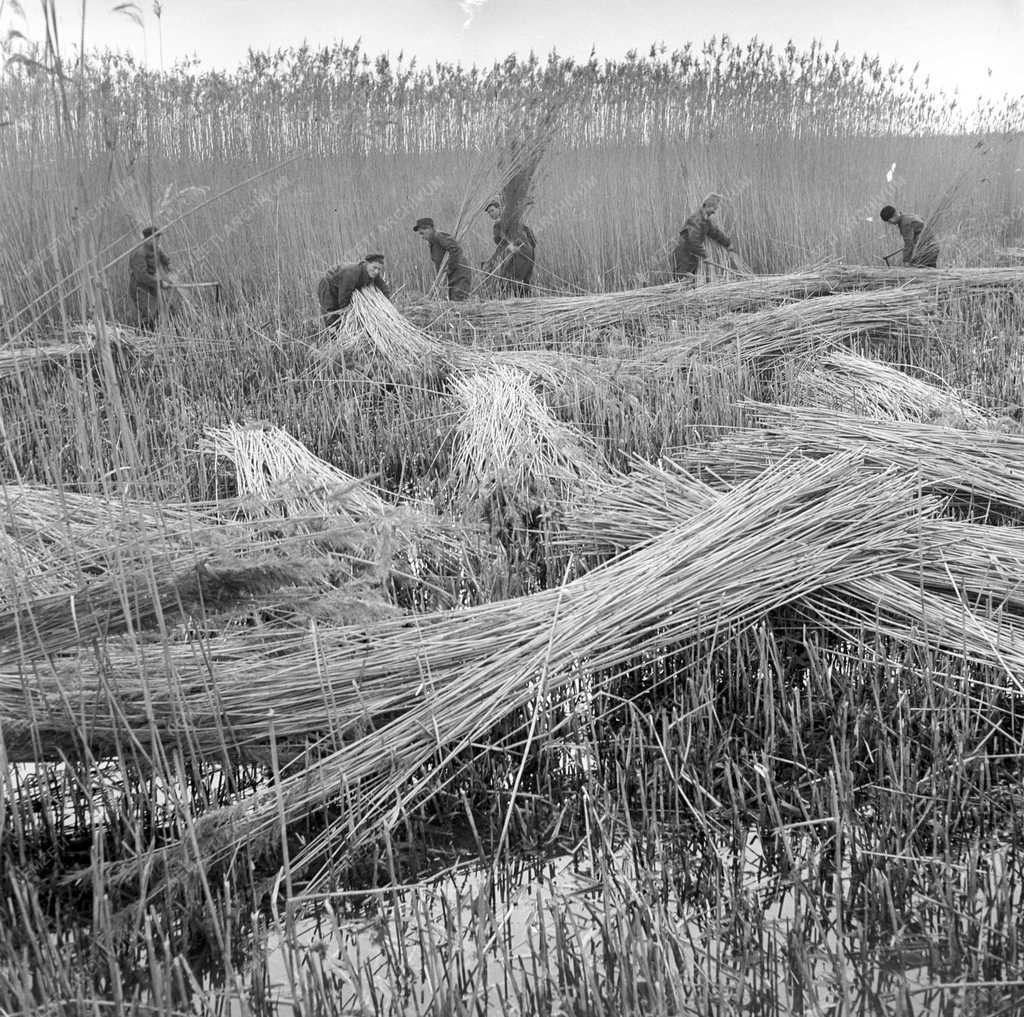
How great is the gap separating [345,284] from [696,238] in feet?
11.5

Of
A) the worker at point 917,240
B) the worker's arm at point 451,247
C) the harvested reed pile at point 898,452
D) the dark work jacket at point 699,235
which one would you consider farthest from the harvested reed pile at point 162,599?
the worker at point 917,240

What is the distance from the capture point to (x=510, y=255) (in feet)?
28.3

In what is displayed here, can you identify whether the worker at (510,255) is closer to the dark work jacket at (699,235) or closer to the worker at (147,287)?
the dark work jacket at (699,235)

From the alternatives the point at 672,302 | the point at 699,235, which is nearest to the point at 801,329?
the point at 672,302

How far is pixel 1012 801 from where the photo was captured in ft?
6.59

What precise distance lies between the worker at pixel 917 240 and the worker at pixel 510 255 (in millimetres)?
2780

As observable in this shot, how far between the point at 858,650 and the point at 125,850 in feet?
5.45

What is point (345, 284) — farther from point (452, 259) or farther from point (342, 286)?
point (452, 259)

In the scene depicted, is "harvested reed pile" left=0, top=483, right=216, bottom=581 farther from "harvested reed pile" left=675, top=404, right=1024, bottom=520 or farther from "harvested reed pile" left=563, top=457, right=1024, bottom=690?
"harvested reed pile" left=675, top=404, right=1024, bottom=520

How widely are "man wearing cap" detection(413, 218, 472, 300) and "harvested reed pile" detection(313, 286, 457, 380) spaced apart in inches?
75.5

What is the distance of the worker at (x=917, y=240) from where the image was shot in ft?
27.9

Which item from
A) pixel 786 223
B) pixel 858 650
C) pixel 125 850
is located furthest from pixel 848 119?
pixel 125 850

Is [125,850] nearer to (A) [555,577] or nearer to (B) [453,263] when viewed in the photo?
(A) [555,577]

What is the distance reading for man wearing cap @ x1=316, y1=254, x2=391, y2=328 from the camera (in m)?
6.20
